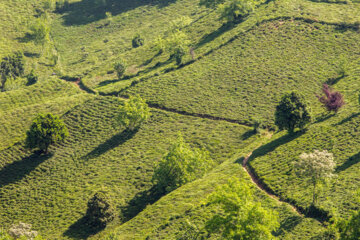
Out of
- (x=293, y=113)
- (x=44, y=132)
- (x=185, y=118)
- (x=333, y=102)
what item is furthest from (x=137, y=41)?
(x=293, y=113)

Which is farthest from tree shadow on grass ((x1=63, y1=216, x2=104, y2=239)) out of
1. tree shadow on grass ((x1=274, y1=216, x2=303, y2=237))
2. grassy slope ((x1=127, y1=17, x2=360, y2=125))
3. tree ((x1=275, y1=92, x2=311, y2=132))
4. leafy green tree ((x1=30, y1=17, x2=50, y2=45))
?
leafy green tree ((x1=30, y1=17, x2=50, y2=45))

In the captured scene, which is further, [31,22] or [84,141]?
[31,22]

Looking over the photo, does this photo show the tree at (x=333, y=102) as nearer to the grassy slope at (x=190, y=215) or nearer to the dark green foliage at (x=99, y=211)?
the grassy slope at (x=190, y=215)

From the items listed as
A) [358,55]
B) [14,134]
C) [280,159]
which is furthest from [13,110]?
[358,55]

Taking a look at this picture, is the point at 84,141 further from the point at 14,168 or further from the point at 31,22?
the point at 31,22

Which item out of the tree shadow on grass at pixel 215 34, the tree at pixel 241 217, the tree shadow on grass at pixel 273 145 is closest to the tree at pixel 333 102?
the tree shadow on grass at pixel 273 145
